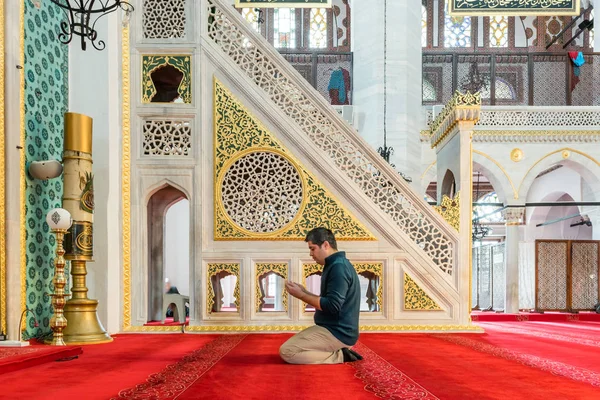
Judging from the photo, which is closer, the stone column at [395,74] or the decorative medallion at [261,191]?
the decorative medallion at [261,191]

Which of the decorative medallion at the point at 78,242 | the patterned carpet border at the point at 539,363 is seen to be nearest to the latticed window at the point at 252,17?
the decorative medallion at the point at 78,242

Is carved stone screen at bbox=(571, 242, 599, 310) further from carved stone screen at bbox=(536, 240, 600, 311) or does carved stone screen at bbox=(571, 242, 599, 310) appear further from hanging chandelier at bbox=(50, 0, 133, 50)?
hanging chandelier at bbox=(50, 0, 133, 50)

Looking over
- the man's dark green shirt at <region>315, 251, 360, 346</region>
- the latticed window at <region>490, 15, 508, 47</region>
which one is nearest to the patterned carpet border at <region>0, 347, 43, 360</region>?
the man's dark green shirt at <region>315, 251, 360, 346</region>

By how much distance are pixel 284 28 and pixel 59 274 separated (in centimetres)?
1445

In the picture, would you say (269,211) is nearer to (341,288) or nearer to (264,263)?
(264,263)

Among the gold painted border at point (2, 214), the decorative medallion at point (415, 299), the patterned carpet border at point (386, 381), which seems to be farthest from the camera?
the decorative medallion at point (415, 299)

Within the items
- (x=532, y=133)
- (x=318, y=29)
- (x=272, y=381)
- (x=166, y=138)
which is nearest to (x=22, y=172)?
(x=166, y=138)

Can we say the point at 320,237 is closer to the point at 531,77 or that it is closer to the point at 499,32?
the point at 531,77

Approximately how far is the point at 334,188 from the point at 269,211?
0.69m

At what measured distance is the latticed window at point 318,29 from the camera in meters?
17.9

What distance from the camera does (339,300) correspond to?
3.56 metres

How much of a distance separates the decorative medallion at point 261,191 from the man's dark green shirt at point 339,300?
7.68 feet

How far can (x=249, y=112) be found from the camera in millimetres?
6199

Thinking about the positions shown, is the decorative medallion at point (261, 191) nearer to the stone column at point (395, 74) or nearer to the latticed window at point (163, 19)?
the latticed window at point (163, 19)
